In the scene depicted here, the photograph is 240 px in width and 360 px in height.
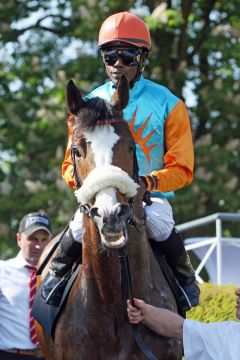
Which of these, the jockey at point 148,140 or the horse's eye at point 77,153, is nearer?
the horse's eye at point 77,153

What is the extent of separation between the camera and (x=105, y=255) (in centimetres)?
546

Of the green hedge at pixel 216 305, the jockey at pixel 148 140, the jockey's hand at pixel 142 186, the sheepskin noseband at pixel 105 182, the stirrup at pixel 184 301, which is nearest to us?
the sheepskin noseband at pixel 105 182

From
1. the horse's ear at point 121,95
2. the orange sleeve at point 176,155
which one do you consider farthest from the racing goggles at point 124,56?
the horse's ear at point 121,95

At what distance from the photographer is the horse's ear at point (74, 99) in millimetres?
5508

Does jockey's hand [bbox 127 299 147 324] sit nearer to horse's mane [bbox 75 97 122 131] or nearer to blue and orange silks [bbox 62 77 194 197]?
blue and orange silks [bbox 62 77 194 197]

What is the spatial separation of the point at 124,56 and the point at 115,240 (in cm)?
157

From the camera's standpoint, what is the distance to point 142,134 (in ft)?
20.0

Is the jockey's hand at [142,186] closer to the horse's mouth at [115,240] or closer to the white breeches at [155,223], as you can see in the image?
the white breeches at [155,223]

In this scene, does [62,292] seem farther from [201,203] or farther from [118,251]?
[201,203]

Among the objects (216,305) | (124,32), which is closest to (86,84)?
(216,305)

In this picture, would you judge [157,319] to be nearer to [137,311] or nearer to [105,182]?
[137,311]

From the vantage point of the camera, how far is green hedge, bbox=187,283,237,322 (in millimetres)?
8969

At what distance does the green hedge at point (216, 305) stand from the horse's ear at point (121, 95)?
3768 millimetres

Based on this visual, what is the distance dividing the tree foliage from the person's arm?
10.9 meters
